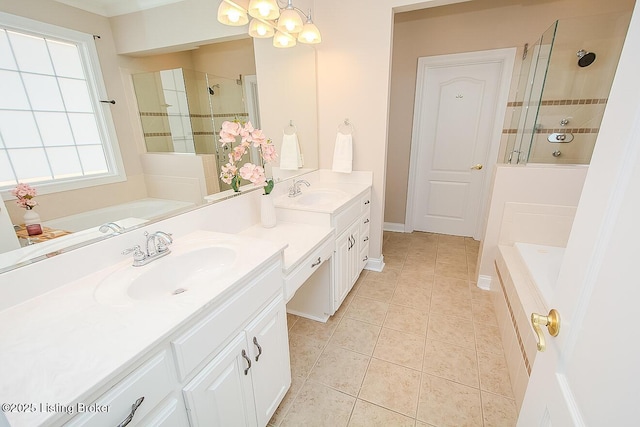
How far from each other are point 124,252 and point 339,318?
153cm

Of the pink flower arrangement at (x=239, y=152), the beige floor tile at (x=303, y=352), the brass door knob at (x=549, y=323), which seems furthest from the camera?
the beige floor tile at (x=303, y=352)

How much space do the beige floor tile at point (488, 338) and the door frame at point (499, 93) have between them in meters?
1.24

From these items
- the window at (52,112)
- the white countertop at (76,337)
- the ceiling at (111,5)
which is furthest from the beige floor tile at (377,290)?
the ceiling at (111,5)

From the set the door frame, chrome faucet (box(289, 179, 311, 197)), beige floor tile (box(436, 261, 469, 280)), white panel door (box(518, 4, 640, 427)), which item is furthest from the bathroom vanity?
the door frame

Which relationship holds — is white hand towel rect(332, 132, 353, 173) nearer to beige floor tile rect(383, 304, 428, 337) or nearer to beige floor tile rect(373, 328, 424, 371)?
beige floor tile rect(383, 304, 428, 337)

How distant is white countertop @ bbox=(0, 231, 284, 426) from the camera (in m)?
0.55

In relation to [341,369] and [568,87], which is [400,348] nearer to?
[341,369]

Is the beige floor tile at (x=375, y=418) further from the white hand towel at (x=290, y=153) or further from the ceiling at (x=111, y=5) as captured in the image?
the ceiling at (x=111, y=5)

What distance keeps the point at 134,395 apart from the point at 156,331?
0.47ft

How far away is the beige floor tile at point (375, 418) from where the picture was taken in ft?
4.49

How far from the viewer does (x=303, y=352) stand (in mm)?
1812

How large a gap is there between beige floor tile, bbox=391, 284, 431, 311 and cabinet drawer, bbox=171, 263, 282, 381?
1.51 meters

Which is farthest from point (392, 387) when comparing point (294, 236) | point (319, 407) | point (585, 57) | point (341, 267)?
point (585, 57)

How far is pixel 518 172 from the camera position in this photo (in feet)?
7.07
